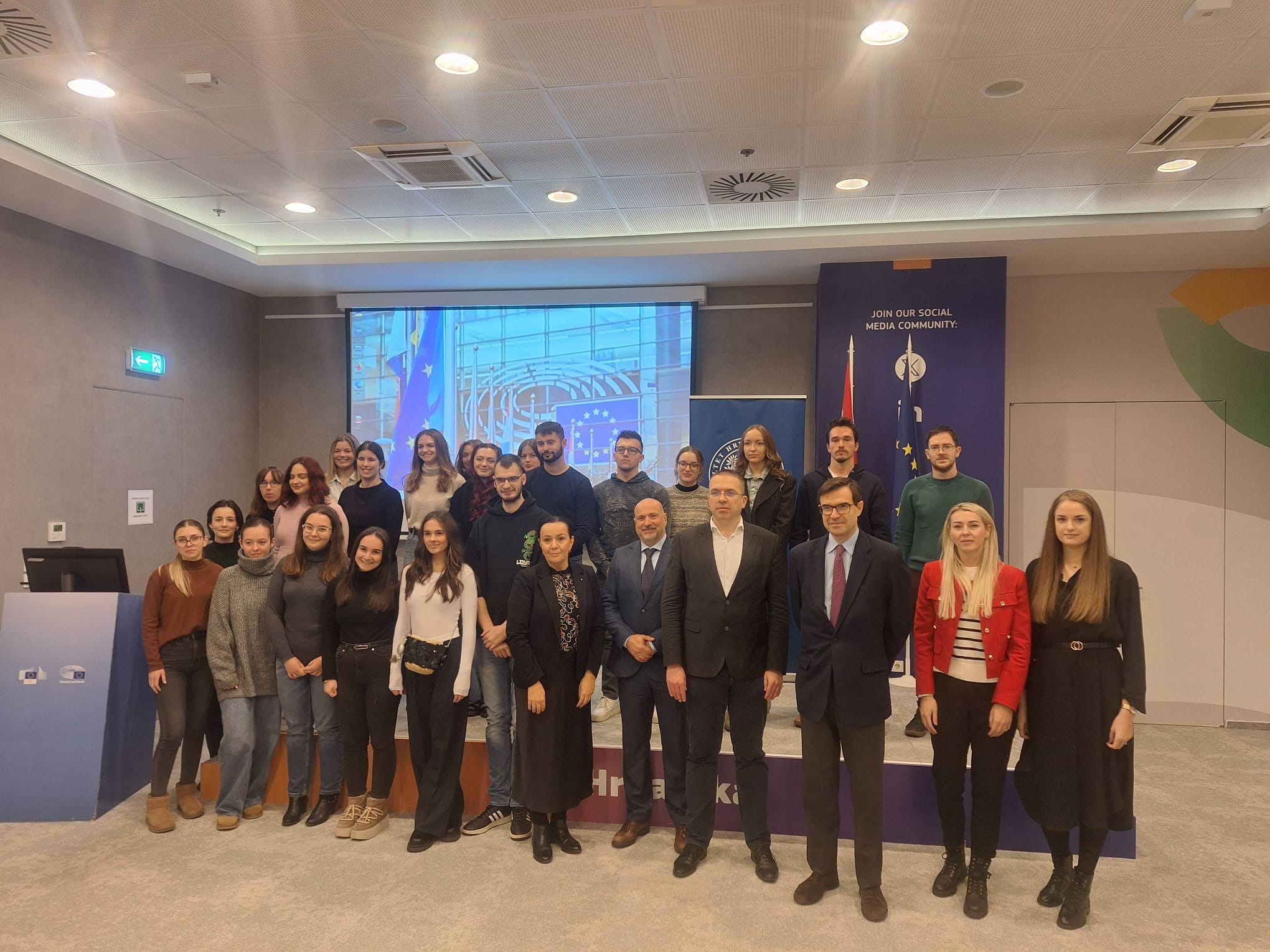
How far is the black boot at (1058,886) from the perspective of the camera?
10.7ft

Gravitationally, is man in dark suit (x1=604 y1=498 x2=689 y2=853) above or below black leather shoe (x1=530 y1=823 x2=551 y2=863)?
above

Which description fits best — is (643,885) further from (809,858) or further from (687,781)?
(809,858)

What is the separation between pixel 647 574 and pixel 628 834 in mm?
1208

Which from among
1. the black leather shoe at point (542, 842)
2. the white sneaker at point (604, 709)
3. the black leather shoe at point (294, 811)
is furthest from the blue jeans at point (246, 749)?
the white sneaker at point (604, 709)

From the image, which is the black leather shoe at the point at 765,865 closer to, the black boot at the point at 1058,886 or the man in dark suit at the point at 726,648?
the man in dark suit at the point at 726,648

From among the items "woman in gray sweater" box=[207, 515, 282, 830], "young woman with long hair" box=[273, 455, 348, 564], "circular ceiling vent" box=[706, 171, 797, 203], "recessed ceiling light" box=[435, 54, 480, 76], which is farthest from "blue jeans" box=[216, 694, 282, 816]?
"circular ceiling vent" box=[706, 171, 797, 203]

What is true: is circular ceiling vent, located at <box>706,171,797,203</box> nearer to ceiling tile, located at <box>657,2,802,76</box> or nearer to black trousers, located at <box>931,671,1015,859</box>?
ceiling tile, located at <box>657,2,802,76</box>

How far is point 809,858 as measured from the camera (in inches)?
131

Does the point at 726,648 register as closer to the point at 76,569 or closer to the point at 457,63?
the point at 457,63

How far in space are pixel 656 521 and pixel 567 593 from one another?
0.52m

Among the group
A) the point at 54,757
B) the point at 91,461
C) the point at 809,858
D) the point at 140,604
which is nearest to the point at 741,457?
the point at 809,858

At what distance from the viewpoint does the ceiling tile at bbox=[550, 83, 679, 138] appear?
12.7ft

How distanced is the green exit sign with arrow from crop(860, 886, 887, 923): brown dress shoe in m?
5.92

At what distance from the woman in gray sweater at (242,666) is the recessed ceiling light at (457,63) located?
238cm
